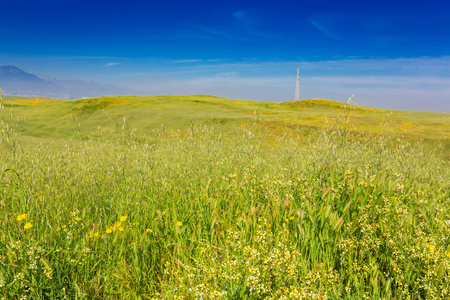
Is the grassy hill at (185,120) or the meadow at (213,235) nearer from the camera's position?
the meadow at (213,235)

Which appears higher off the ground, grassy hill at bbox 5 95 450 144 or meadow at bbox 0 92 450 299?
grassy hill at bbox 5 95 450 144

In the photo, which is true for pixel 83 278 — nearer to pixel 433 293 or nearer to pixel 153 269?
pixel 153 269

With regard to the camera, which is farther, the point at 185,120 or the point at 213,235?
the point at 185,120

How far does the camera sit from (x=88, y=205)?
153 inches

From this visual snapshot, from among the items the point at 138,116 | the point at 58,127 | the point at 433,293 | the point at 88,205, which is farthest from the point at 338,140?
the point at 58,127

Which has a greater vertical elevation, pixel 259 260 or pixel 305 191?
pixel 305 191

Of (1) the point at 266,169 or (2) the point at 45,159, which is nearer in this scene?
(2) the point at 45,159

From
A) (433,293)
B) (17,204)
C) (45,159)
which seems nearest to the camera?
(433,293)

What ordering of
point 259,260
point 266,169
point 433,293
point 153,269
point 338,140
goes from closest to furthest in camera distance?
point 433,293, point 259,260, point 153,269, point 338,140, point 266,169

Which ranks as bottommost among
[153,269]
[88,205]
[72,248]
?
[153,269]

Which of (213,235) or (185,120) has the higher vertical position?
(185,120)

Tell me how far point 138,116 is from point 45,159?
24.2 meters

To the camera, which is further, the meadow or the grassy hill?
the grassy hill

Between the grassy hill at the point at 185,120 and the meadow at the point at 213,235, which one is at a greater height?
the grassy hill at the point at 185,120
